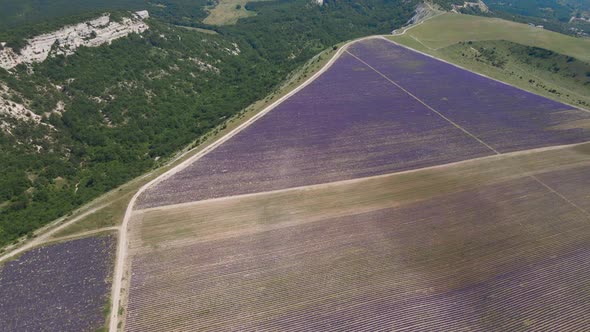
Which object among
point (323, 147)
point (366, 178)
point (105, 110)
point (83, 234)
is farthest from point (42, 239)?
point (105, 110)

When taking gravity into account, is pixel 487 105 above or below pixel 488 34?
below

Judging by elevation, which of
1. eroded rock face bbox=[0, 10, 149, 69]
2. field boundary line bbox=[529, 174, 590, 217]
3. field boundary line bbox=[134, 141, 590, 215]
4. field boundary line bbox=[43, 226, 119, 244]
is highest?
eroded rock face bbox=[0, 10, 149, 69]

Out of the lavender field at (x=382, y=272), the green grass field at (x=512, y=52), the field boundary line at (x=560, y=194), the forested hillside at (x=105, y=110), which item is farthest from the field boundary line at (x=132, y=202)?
the green grass field at (x=512, y=52)

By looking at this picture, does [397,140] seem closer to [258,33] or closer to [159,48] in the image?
[159,48]

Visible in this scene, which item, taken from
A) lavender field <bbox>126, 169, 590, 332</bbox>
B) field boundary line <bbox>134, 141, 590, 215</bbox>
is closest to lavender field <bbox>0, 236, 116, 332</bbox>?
lavender field <bbox>126, 169, 590, 332</bbox>

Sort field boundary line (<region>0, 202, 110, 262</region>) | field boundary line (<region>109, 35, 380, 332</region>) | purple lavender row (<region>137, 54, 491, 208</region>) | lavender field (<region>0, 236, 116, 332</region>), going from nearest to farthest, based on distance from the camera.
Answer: lavender field (<region>0, 236, 116, 332</region>) → field boundary line (<region>109, 35, 380, 332</region>) → field boundary line (<region>0, 202, 110, 262</region>) → purple lavender row (<region>137, 54, 491, 208</region>)

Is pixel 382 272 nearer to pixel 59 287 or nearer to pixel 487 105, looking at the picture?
pixel 59 287

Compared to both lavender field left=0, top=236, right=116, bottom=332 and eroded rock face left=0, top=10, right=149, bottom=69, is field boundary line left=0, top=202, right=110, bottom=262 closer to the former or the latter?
lavender field left=0, top=236, right=116, bottom=332
